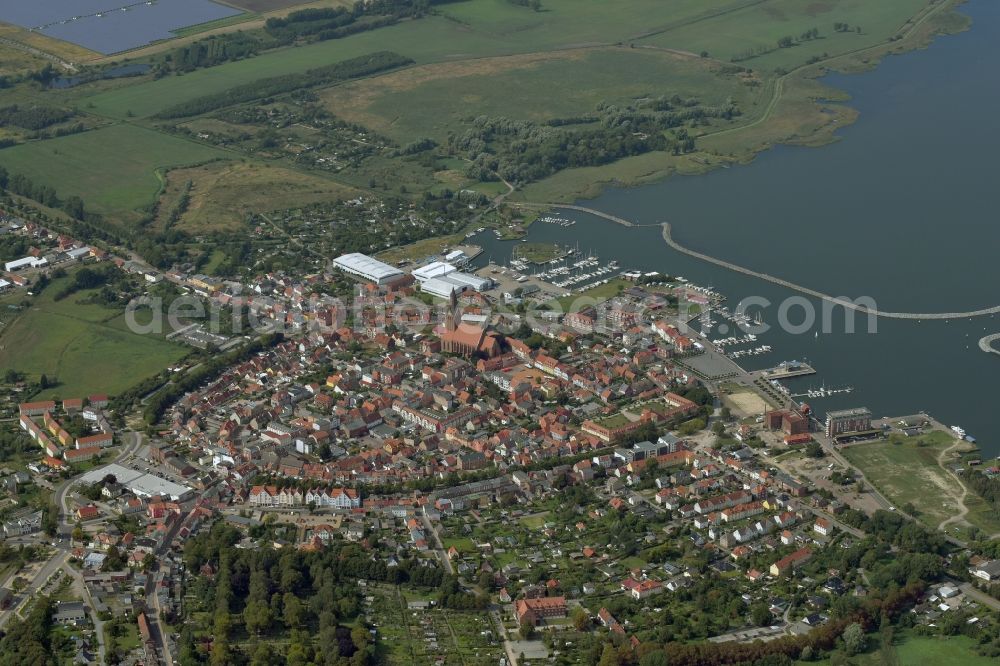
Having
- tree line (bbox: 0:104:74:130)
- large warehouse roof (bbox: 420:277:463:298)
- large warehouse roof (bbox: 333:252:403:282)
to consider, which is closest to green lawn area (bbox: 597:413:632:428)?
large warehouse roof (bbox: 420:277:463:298)

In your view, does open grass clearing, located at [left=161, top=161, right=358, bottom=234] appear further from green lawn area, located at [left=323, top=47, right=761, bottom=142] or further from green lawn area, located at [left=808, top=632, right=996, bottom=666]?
green lawn area, located at [left=808, top=632, right=996, bottom=666]

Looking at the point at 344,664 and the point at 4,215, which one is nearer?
the point at 344,664

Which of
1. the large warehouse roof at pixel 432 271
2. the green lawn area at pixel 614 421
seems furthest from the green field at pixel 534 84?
the green lawn area at pixel 614 421

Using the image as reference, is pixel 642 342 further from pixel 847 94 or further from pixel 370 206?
pixel 847 94

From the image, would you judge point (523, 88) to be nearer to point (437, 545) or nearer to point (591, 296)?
point (591, 296)

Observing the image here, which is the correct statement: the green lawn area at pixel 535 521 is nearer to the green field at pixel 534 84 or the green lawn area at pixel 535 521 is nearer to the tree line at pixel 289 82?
the green field at pixel 534 84

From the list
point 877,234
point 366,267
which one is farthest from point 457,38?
point 877,234

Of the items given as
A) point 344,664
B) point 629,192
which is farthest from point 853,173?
point 344,664
